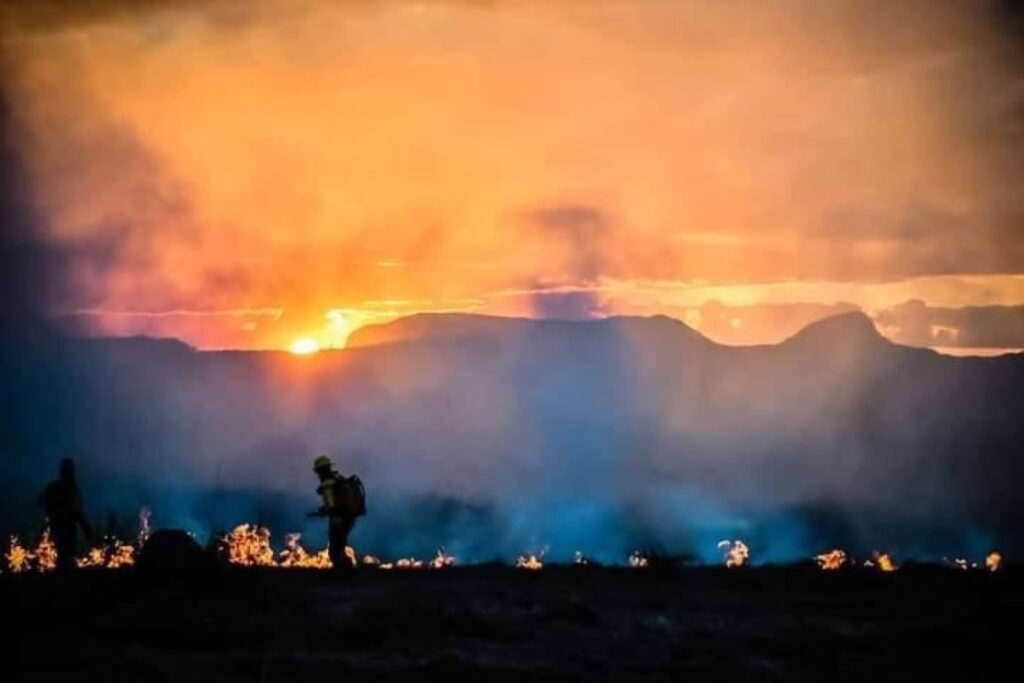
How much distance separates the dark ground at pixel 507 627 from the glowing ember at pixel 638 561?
2378mm

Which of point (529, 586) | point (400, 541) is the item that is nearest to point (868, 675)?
point (529, 586)

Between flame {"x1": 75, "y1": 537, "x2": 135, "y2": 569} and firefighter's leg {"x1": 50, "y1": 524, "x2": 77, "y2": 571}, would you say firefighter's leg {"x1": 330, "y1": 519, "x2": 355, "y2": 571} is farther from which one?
flame {"x1": 75, "y1": 537, "x2": 135, "y2": 569}

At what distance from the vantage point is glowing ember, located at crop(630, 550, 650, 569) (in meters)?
26.6

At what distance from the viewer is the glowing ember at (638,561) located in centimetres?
2660

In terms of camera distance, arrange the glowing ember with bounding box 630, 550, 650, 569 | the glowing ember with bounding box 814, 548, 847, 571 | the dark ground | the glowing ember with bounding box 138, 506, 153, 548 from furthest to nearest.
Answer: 1. the glowing ember with bounding box 138, 506, 153, 548
2. the glowing ember with bounding box 630, 550, 650, 569
3. the glowing ember with bounding box 814, 548, 847, 571
4. the dark ground

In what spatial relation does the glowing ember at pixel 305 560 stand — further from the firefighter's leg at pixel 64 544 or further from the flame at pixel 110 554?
the firefighter's leg at pixel 64 544

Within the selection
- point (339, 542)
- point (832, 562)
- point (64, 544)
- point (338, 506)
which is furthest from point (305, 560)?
point (832, 562)

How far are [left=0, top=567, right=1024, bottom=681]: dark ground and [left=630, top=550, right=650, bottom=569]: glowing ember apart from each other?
238 cm

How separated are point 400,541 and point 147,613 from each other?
177228 millimetres

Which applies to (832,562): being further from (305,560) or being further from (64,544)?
(305,560)

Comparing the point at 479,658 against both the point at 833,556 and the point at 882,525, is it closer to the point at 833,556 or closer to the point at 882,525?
the point at 833,556

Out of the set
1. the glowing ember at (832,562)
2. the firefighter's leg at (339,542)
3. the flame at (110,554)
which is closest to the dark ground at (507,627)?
the firefighter's leg at (339,542)

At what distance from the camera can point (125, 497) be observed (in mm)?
198375

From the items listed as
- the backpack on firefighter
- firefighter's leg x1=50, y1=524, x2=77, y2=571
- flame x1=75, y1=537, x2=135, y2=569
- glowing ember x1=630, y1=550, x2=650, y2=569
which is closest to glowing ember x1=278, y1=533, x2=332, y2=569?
the backpack on firefighter
